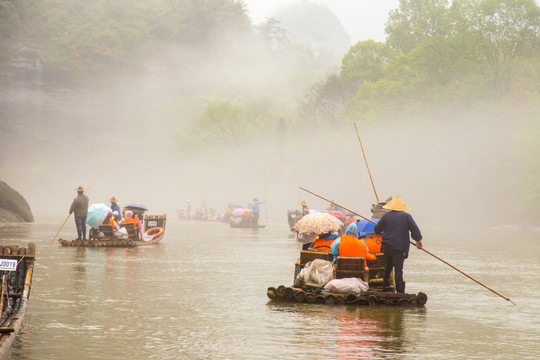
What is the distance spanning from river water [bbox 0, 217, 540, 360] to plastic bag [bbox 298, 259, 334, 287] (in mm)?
714

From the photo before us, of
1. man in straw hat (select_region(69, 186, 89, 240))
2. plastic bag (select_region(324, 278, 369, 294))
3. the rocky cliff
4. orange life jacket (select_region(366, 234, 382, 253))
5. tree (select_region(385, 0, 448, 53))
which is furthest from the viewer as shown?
tree (select_region(385, 0, 448, 53))

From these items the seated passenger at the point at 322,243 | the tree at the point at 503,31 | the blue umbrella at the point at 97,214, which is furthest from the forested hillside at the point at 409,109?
the seated passenger at the point at 322,243

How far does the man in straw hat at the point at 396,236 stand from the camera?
547 inches

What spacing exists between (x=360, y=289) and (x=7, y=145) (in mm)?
122963

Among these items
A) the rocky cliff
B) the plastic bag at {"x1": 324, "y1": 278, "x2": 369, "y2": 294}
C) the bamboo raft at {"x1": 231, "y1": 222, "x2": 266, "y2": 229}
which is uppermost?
the rocky cliff

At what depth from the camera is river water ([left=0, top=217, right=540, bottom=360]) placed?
9.43m

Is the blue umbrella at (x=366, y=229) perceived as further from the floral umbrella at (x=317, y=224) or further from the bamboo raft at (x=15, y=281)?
the bamboo raft at (x=15, y=281)

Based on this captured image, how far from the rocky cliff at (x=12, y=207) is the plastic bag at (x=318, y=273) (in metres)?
36.7

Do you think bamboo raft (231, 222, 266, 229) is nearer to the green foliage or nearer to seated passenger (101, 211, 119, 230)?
seated passenger (101, 211, 119, 230)

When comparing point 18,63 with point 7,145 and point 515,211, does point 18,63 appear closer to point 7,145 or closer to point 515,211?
point 7,145

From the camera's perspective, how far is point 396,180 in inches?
2672

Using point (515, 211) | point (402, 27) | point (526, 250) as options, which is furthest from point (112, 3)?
point (526, 250)

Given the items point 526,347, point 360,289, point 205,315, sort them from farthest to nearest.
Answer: point 360,289 < point 205,315 < point 526,347

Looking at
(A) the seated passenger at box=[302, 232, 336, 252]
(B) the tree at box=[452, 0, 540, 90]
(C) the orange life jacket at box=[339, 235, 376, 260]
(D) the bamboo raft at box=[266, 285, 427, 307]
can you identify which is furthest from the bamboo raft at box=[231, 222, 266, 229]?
(D) the bamboo raft at box=[266, 285, 427, 307]
